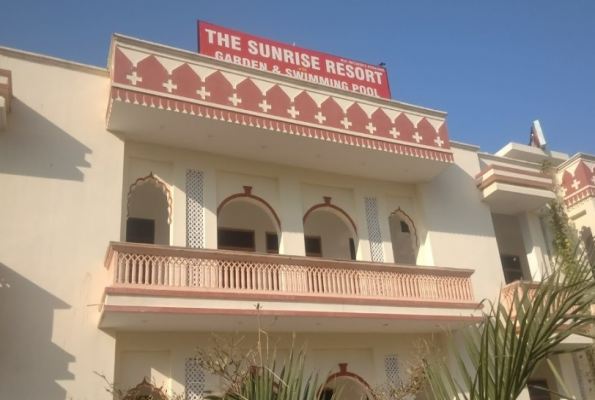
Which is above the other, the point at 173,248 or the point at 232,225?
the point at 232,225

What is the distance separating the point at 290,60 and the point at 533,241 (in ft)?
24.5

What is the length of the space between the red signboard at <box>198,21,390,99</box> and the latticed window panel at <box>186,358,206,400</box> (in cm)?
624

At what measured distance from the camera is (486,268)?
43.0ft

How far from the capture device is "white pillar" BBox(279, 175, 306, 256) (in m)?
11.3

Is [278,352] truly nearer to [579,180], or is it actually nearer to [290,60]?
[290,60]

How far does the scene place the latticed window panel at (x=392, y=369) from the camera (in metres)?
11.3

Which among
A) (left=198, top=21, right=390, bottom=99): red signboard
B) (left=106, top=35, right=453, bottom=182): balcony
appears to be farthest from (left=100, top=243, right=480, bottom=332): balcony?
(left=198, top=21, right=390, bottom=99): red signboard

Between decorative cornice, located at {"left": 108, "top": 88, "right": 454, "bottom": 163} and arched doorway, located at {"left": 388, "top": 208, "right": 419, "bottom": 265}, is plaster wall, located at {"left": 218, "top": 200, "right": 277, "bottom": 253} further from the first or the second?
arched doorway, located at {"left": 388, "top": 208, "right": 419, "bottom": 265}

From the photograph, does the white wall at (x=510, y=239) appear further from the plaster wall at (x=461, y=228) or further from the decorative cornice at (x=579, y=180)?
the plaster wall at (x=461, y=228)

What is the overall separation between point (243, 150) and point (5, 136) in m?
4.11

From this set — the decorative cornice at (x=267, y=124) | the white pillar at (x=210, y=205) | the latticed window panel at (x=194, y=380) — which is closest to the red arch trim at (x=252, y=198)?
the white pillar at (x=210, y=205)

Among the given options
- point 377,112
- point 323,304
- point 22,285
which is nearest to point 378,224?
point 377,112

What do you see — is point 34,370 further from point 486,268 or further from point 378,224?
point 486,268

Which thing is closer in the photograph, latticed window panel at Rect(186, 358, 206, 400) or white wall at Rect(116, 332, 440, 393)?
white wall at Rect(116, 332, 440, 393)
